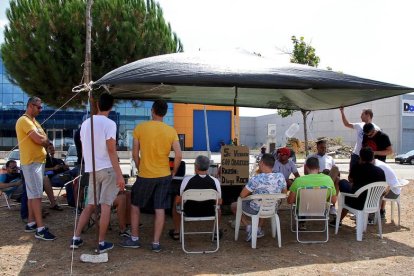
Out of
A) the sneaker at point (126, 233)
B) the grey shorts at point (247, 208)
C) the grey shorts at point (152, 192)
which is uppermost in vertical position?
the grey shorts at point (152, 192)

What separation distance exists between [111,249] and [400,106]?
128ft

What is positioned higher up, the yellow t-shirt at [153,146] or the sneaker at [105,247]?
the yellow t-shirt at [153,146]

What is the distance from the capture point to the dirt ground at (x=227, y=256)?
419cm

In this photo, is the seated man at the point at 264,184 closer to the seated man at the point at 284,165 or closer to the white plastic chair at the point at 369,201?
the white plastic chair at the point at 369,201

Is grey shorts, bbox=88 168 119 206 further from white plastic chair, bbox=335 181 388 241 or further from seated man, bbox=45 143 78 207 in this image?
white plastic chair, bbox=335 181 388 241

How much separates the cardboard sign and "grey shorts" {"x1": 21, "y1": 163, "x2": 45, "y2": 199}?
2.55m

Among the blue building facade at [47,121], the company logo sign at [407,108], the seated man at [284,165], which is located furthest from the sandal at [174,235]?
the company logo sign at [407,108]

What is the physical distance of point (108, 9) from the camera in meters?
9.54

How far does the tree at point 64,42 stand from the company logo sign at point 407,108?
34.6 meters

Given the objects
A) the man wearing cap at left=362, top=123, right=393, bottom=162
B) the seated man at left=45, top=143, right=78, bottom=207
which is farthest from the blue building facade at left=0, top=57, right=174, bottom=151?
the man wearing cap at left=362, top=123, right=393, bottom=162

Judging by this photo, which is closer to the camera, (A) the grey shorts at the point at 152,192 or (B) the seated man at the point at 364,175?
(A) the grey shorts at the point at 152,192

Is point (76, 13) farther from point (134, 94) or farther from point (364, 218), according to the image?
point (364, 218)

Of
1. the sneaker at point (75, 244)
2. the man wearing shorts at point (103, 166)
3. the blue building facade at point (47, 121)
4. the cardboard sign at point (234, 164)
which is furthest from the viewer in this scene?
the blue building facade at point (47, 121)

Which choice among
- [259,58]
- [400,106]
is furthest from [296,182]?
[400,106]
